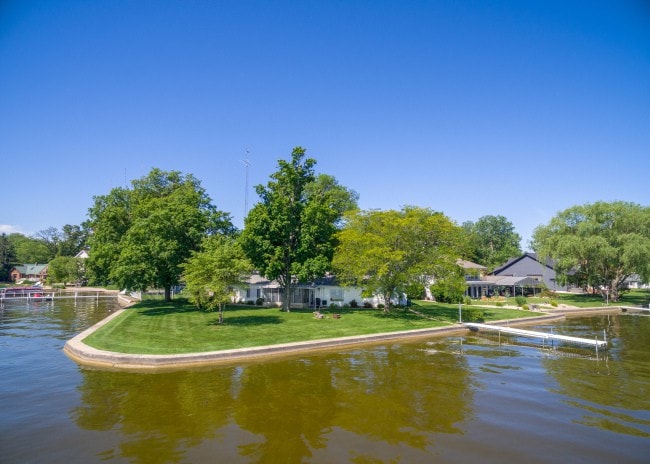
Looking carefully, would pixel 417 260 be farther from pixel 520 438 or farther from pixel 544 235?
pixel 544 235

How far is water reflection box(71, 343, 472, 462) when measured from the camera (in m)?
10.5

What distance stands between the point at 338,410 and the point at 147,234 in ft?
107

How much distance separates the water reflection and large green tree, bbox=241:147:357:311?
16.7m

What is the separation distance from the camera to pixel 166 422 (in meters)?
11.7

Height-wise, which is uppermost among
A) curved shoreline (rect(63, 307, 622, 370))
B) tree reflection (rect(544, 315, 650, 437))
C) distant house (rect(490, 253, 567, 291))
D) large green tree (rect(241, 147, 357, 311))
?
large green tree (rect(241, 147, 357, 311))

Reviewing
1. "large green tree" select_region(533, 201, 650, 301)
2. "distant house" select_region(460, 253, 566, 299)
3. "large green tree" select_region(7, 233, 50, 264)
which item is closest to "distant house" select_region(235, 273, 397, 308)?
"distant house" select_region(460, 253, 566, 299)

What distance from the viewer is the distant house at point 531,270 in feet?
233

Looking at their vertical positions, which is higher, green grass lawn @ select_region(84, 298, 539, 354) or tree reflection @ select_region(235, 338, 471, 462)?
green grass lawn @ select_region(84, 298, 539, 354)

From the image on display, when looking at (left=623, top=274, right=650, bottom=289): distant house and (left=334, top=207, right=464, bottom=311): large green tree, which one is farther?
(left=623, top=274, right=650, bottom=289): distant house

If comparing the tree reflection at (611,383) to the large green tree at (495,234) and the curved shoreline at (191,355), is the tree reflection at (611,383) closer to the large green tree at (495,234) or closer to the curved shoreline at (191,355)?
the curved shoreline at (191,355)

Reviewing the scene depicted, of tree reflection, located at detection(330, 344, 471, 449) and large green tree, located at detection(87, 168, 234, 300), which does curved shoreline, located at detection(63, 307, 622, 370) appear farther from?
large green tree, located at detection(87, 168, 234, 300)

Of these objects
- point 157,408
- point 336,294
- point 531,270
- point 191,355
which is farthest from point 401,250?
point 531,270

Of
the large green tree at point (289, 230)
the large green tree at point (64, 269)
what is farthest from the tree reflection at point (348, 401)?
the large green tree at point (64, 269)

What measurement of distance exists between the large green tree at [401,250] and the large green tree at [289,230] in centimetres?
249
